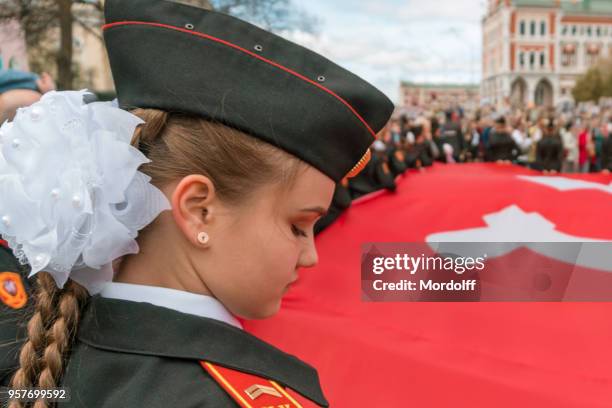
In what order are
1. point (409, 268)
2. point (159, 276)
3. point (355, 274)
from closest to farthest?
point (159, 276) < point (409, 268) < point (355, 274)

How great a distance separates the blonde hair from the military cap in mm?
19

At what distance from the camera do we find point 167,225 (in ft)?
2.86

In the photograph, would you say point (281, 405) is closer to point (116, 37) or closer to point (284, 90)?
point (284, 90)

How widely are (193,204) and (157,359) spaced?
8.4 inches

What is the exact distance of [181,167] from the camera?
2.81ft

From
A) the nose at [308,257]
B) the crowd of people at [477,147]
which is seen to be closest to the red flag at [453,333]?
the crowd of people at [477,147]

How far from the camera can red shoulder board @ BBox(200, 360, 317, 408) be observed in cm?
75

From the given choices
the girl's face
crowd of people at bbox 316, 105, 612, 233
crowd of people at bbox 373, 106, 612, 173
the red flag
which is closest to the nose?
the girl's face

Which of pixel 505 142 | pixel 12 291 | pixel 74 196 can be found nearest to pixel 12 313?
pixel 12 291

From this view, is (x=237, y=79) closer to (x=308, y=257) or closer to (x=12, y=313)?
(x=308, y=257)

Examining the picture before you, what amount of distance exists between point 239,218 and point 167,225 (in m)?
0.11

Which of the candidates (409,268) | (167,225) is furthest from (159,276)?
(409,268)

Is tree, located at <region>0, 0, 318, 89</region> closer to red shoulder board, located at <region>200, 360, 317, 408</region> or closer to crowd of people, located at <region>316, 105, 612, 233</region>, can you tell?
crowd of people, located at <region>316, 105, 612, 233</region>

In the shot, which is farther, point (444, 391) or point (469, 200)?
point (469, 200)
